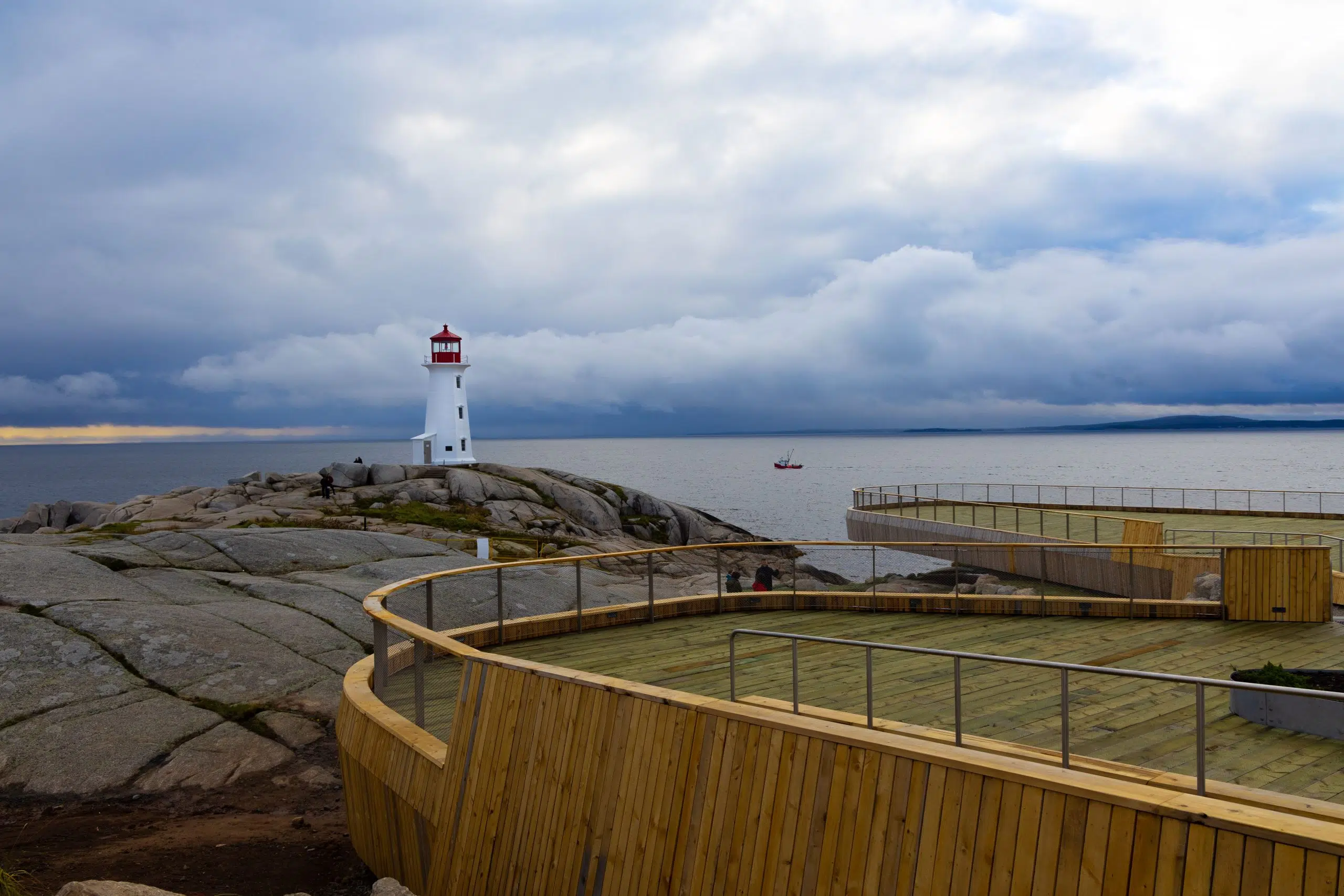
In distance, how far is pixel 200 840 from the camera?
40.9 ft

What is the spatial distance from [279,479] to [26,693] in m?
43.6

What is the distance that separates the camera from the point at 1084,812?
4543mm

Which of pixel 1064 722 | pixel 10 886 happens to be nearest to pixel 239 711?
pixel 10 886

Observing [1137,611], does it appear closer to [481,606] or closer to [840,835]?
[481,606]

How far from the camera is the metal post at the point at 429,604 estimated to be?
456 inches

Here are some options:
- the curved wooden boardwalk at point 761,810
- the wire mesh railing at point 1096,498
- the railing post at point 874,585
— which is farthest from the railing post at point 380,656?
the wire mesh railing at point 1096,498

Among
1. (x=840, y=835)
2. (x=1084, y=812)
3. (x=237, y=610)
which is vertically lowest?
(x=237, y=610)

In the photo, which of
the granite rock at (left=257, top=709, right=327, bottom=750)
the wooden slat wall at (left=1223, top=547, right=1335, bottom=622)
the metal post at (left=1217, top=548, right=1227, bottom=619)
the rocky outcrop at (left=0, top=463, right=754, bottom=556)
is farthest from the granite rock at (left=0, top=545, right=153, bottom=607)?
the wooden slat wall at (left=1223, top=547, right=1335, bottom=622)

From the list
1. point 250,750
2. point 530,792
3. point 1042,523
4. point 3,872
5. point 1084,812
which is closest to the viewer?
point 1084,812

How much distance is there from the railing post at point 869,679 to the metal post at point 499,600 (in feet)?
20.7

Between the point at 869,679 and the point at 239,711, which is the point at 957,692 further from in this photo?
the point at 239,711

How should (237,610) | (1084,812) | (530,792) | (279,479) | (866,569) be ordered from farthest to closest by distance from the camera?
(279,479), (237,610), (866,569), (530,792), (1084,812)

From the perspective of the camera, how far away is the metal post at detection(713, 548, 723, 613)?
15891 mm

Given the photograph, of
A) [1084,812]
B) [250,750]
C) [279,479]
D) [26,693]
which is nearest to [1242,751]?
[1084,812]
